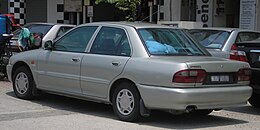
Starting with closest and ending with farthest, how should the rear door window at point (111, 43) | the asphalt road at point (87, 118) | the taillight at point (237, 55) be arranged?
the asphalt road at point (87, 118) < the rear door window at point (111, 43) < the taillight at point (237, 55)

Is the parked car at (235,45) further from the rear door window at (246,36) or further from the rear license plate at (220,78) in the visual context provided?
the rear license plate at (220,78)

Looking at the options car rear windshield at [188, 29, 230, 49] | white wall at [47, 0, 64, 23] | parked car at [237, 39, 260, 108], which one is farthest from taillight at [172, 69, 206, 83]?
white wall at [47, 0, 64, 23]

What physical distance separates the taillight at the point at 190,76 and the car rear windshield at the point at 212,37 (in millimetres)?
2965

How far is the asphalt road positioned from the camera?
6938mm

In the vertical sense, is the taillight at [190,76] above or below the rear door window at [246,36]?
below

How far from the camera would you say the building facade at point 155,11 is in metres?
15.1

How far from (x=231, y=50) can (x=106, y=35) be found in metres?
2.84

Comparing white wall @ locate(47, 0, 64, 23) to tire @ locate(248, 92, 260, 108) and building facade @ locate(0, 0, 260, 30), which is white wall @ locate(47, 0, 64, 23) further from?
tire @ locate(248, 92, 260, 108)

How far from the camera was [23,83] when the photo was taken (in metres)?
9.00

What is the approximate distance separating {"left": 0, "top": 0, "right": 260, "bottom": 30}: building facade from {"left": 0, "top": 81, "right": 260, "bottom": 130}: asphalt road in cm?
655

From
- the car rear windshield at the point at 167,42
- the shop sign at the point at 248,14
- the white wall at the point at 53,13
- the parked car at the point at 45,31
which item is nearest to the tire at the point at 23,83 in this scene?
the car rear windshield at the point at 167,42

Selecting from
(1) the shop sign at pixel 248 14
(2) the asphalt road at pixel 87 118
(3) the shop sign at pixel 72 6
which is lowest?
(2) the asphalt road at pixel 87 118

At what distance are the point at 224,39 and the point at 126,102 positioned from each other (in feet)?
11.2

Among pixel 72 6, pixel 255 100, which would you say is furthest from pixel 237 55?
pixel 72 6
